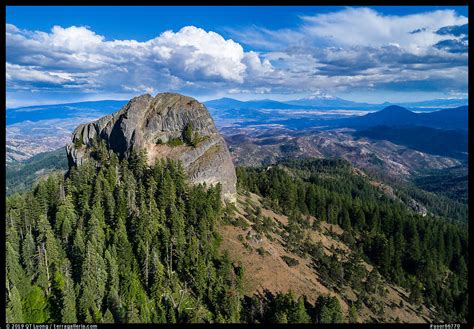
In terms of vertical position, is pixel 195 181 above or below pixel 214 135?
below

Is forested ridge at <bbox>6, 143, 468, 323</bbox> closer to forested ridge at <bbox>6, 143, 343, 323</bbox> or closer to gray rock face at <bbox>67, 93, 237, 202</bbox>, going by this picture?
forested ridge at <bbox>6, 143, 343, 323</bbox>

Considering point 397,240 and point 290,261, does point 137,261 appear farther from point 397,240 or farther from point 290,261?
point 397,240

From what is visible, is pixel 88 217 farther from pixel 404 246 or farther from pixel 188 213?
pixel 404 246

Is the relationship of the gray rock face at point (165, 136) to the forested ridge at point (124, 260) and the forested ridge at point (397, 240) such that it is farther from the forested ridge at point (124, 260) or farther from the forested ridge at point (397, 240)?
the forested ridge at point (397, 240)

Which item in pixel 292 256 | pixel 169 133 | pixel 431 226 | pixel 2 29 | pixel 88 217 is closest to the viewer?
pixel 2 29

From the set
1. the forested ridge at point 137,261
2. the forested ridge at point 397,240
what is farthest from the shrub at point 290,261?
the forested ridge at point 397,240

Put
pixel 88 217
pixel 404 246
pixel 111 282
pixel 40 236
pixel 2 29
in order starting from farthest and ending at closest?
1. pixel 404 246
2. pixel 88 217
3. pixel 40 236
4. pixel 111 282
5. pixel 2 29

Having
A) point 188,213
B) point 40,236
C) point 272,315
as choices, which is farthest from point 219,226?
point 40,236
